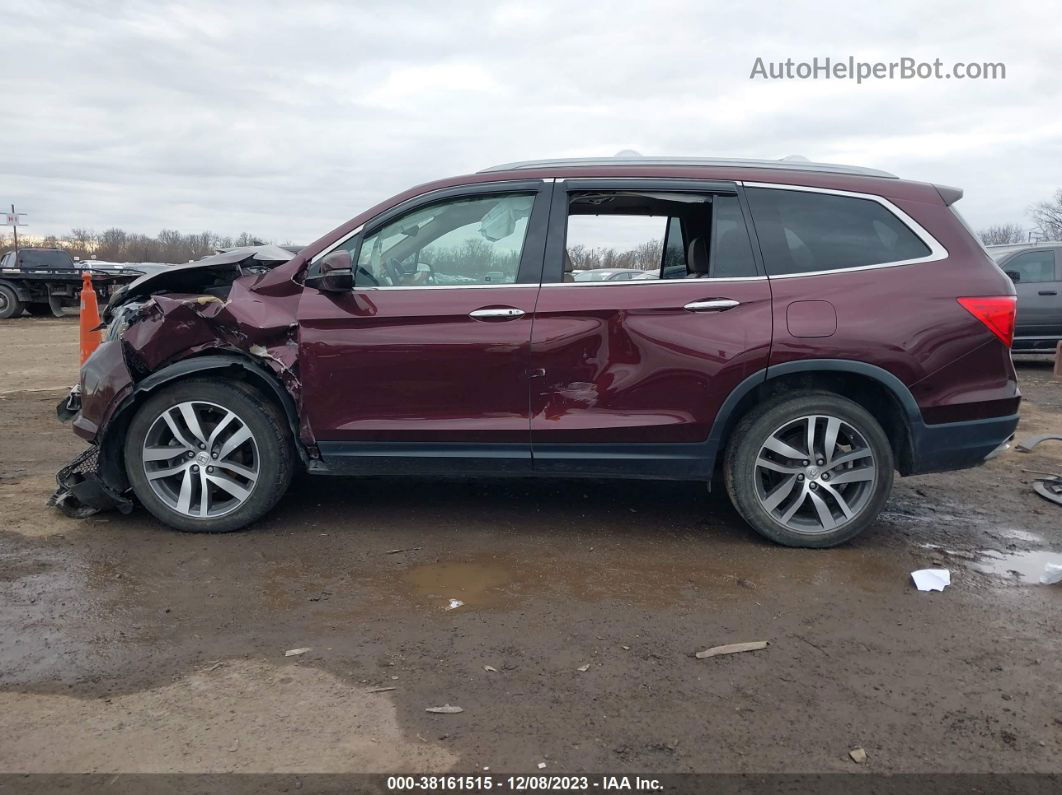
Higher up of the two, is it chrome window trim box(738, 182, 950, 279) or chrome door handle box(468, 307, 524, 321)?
chrome window trim box(738, 182, 950, 279)

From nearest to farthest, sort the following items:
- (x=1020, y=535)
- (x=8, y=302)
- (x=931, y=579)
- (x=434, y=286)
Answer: (x=931, y=579), (x=434, y=286), (x=1020, y=535), (x=8, y=302)

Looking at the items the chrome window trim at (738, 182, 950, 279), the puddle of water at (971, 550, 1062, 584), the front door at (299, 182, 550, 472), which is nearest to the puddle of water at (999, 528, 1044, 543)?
the puddle of water at (971, 550, 1062, 584)

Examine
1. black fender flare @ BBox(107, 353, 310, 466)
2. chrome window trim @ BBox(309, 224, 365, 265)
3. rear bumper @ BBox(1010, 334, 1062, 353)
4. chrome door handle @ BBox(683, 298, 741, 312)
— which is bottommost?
black fender flare @ BBox(107, 353, 310, 466)

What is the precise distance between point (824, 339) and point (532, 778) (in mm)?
2547

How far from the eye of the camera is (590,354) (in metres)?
4.04

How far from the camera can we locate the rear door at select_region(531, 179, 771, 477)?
13.1 feet

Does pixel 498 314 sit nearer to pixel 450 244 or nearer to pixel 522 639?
pixel 450 244

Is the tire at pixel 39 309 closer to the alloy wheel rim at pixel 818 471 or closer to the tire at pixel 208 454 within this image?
the tire at pixel 208 454

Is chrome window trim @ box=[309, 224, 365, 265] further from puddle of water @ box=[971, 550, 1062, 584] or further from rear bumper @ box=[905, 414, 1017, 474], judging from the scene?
puddle of water @ box=[971, 550, 1062, 584]

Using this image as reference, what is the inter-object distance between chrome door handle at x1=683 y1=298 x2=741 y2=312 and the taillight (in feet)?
3.59

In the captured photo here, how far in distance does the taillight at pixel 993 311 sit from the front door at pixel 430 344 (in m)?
2.12

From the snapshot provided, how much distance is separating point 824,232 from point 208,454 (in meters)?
3.37

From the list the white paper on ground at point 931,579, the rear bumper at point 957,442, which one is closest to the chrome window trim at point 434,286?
the rear bumper at point 957,442

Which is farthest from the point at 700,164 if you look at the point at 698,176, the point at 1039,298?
the point at 1039,298
